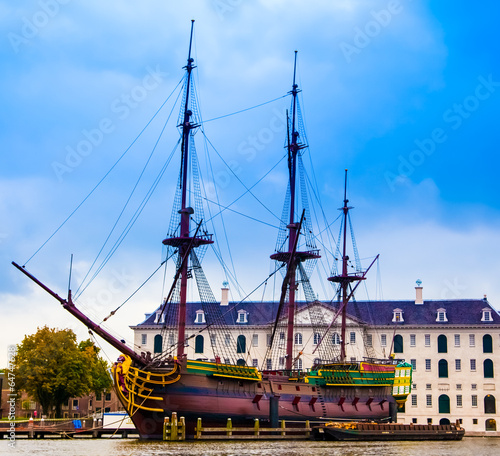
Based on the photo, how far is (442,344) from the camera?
9231 cm

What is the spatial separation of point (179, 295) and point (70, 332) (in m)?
28.2

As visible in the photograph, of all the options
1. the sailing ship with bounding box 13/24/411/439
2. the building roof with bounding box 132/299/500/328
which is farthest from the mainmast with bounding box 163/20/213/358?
the building roof with bounding box 132/299/500/328

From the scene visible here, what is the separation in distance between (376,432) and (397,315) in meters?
41.8

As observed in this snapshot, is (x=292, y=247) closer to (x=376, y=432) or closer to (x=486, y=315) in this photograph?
(x=376, y=432)

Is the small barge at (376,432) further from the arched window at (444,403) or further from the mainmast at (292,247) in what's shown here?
the arched window at (444,403)

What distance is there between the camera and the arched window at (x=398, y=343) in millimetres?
93188

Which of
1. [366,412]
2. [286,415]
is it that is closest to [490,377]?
[366,412]

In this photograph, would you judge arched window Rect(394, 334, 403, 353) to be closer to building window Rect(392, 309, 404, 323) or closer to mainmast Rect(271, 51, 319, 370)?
building window Rect(392, 309, 404, 323)

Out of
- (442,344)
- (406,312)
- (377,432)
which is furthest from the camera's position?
(406,312)

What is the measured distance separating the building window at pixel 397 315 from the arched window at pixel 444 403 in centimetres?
1050

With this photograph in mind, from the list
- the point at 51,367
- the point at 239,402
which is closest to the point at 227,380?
the point at 239,402

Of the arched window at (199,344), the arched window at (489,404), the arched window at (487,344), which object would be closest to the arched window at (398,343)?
the arched window at (487,344)

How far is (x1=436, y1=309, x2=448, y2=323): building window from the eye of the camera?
9303 centimetres

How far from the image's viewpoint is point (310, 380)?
6247 centimetres
